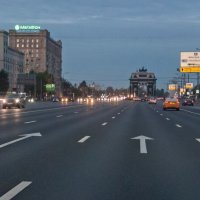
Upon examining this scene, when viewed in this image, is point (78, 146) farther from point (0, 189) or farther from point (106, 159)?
point (0, 189)

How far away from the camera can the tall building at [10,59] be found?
170 meters

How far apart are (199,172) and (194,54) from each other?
75.1 m

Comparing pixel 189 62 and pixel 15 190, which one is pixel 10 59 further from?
pixel 15 190

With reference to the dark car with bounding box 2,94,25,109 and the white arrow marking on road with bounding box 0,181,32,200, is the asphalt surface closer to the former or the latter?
the white arrow marking on road with bounding box 0,181,32,200

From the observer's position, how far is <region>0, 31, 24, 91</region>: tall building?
6688 inches

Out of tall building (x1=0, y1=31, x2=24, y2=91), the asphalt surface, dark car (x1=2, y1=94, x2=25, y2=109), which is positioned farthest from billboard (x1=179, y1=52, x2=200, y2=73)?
tall building (x1=0, y1=31, x2=24, y2=91)

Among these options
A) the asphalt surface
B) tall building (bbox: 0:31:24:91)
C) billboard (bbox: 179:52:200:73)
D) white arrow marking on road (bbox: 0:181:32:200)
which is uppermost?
tall building (bbox: 0:31:24:91)

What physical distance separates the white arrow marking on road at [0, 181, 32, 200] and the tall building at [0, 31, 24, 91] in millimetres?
151918

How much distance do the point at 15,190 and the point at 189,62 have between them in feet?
257

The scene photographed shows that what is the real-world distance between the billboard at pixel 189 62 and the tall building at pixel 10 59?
271ft

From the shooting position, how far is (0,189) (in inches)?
391

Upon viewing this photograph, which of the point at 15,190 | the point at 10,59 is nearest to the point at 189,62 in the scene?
the point at 15,190

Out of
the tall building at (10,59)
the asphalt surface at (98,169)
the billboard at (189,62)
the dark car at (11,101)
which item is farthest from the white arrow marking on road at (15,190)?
the tall building at (10,59)

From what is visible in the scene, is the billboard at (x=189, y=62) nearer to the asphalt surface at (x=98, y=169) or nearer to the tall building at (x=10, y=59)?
the asphalt surface at (x=98, y=169)
